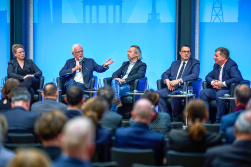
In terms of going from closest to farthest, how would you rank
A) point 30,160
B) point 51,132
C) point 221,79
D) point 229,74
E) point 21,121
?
point 30,160 → point 51,132 → point 21,121 → point 229,74 → point 221,79

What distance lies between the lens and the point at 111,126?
4562 millimetres

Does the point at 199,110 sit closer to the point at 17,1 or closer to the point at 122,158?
the point at 122,158

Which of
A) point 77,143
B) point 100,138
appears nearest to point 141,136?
point 100,138

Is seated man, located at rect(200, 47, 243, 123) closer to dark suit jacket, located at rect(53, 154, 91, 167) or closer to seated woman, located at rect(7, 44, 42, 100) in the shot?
seated woman, located at rect(7, 44, 42, 100)

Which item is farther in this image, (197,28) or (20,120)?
(197,28)

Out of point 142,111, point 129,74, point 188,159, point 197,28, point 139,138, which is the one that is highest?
point 197,28

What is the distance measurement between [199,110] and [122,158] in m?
0.77

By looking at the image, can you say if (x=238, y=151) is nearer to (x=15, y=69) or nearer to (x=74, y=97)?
(x=74, y=97)

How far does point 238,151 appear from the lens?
3041 mm

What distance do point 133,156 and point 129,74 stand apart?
5.16 metres

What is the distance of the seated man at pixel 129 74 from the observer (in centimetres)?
802

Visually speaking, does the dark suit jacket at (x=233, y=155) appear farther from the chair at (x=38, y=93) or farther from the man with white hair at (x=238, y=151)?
the chair at (x=38, y=93)

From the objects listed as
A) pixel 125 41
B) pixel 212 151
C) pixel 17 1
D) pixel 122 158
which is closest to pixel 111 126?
pixel 122 158

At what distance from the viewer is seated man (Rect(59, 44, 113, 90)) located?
27.8 feet
